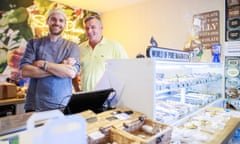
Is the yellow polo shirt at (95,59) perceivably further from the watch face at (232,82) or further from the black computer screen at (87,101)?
the watch face at (232,82)

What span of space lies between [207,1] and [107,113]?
2.43 meters

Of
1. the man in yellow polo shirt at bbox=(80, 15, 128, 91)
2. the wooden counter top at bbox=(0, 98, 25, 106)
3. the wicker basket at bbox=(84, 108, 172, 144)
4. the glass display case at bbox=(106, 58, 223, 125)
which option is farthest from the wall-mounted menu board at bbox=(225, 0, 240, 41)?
the wooden counter top at bbox=(0, 98, 25, 106)

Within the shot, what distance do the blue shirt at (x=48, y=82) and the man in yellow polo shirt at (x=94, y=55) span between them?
31 cm

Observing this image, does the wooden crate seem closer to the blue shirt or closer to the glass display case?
the glass display case

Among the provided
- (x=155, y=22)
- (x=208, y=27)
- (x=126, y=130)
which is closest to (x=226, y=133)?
(x=126, y=130)

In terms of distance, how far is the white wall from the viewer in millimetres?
3025

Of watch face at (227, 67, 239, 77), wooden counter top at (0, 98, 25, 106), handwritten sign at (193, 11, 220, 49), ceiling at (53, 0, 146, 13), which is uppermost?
ceiling at (53, 0, 146, 13)

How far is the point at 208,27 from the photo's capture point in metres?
2.84

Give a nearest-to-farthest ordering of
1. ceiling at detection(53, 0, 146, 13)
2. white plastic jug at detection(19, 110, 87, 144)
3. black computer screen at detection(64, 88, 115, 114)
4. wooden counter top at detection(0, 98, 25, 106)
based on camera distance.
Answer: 1. white plastic jug at detection(19, 110, 87, 144)
2. black computer screen at detection(64, 88, 115, 114)
3. wooden counter top at detection(0, 98, 25, 106)
4. ceiling at detection(53, 0, 146, 13)

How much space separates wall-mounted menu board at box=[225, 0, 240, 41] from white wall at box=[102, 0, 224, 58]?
7 centimetres

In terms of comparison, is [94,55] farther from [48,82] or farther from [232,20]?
[232,20]

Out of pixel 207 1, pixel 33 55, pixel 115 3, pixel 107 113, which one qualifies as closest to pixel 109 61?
pixel 107 113

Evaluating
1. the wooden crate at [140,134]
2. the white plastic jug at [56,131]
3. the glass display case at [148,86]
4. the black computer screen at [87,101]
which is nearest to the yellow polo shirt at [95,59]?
the glass display case at [148,86]

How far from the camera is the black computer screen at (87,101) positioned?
1.29 m
